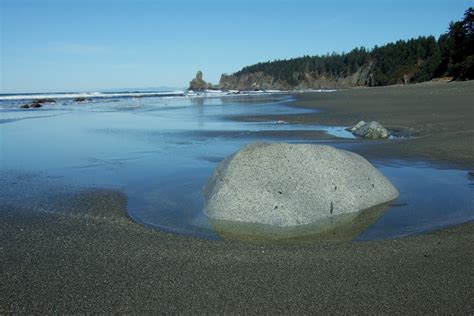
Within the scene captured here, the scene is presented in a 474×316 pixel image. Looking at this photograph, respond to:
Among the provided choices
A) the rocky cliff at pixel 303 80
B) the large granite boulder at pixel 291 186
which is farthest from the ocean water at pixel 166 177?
the rocky cliff at pixel 303 80

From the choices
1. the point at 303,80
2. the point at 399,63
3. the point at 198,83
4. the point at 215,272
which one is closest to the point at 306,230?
the point at 215,272

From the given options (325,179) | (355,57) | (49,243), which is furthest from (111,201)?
(355,57)

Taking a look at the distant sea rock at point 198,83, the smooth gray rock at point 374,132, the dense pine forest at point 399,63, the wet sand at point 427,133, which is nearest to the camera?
the wet sand at point 427,133

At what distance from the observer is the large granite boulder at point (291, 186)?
505 centimetres

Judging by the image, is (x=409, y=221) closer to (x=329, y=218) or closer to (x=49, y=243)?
(x=329, y=218)

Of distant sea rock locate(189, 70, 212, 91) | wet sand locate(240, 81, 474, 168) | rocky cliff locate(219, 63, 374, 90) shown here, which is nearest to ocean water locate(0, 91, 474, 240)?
wet sand locate(240, 81, 474, 168)

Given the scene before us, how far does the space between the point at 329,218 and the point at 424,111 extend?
1462cm

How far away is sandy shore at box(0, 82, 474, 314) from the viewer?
10.1 feet

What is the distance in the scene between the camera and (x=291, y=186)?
528 cm

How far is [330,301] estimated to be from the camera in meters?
3.09

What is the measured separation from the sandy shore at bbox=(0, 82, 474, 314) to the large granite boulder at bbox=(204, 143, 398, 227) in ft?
2.69

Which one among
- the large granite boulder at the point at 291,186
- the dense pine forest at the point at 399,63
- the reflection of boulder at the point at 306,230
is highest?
the dense pine forest at the point at 399,63

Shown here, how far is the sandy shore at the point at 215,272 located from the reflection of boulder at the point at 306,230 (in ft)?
0.84

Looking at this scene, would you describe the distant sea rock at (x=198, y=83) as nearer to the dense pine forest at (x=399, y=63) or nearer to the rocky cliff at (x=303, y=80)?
the rocky cliff at (x=303, y=80)
